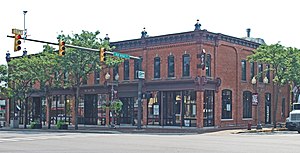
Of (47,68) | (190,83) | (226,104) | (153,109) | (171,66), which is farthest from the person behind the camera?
(47,68)

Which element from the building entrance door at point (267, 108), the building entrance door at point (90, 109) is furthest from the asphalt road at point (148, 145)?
the building entrance door at point (90, 109)

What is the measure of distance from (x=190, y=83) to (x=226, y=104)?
4.42m

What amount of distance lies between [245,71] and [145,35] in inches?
384

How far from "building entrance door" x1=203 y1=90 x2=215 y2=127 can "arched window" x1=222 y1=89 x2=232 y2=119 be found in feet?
5.07

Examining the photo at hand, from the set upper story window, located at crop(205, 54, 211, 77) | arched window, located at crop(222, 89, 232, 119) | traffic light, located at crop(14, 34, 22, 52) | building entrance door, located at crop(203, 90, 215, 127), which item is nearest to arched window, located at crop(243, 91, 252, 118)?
arched window, located at crop(222, 89, 232, 119)

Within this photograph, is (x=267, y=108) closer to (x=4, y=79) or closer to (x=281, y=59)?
(x=281, y=59)

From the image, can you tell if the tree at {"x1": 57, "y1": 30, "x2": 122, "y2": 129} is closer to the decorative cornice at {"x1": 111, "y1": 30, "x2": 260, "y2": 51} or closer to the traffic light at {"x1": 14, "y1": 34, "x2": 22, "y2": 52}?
the decorative cornice at {"x1": 111, "y1": 30, "x2": 260, "y2": 51}

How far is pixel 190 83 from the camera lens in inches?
1556

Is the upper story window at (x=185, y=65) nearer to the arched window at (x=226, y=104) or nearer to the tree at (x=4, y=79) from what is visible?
the arched window at (x=226, y=104)

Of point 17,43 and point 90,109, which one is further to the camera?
point 90,109

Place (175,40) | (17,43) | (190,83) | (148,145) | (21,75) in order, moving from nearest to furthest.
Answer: (148,145), (17,43), (190,83), (175,40), (21,75)

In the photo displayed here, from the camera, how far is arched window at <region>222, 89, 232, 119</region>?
41.5 meters

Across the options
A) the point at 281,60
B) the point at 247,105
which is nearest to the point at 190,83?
the point at 281,60

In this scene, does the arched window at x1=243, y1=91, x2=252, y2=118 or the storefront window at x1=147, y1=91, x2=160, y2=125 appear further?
the arched window at x1=243, y1=91, x2=252, y2=118
